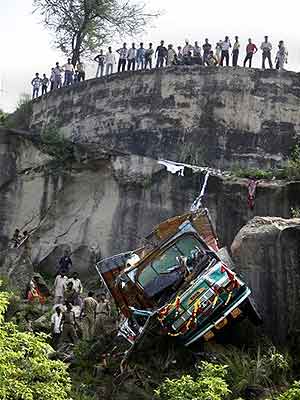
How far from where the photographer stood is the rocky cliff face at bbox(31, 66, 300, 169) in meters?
21.6

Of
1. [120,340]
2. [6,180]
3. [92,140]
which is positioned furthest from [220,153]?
[120,340]

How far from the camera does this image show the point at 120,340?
1308 cm

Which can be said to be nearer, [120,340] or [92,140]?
[120,340]

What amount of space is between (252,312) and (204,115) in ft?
34.0

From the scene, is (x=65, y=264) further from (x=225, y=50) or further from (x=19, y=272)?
(x=225, y=50)

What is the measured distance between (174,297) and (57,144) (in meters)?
10.7

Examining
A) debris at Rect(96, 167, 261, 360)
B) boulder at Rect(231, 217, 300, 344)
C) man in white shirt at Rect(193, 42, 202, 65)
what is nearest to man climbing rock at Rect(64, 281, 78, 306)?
debris at Rect(96, 167, 261, 360)

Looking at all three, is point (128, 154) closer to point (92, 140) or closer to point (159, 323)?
point (92, 140)

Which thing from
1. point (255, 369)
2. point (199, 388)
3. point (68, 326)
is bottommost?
point (68, 326)

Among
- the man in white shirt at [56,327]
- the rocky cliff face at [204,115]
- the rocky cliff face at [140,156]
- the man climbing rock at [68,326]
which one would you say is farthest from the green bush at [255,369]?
the rocky cliff face at [204,115]

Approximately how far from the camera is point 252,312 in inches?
503

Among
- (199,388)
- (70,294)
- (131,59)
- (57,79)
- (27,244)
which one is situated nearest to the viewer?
(199,388)

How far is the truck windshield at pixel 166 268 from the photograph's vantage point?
42.3 feet

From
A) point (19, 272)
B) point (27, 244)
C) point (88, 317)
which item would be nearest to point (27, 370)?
point (88, 317)
